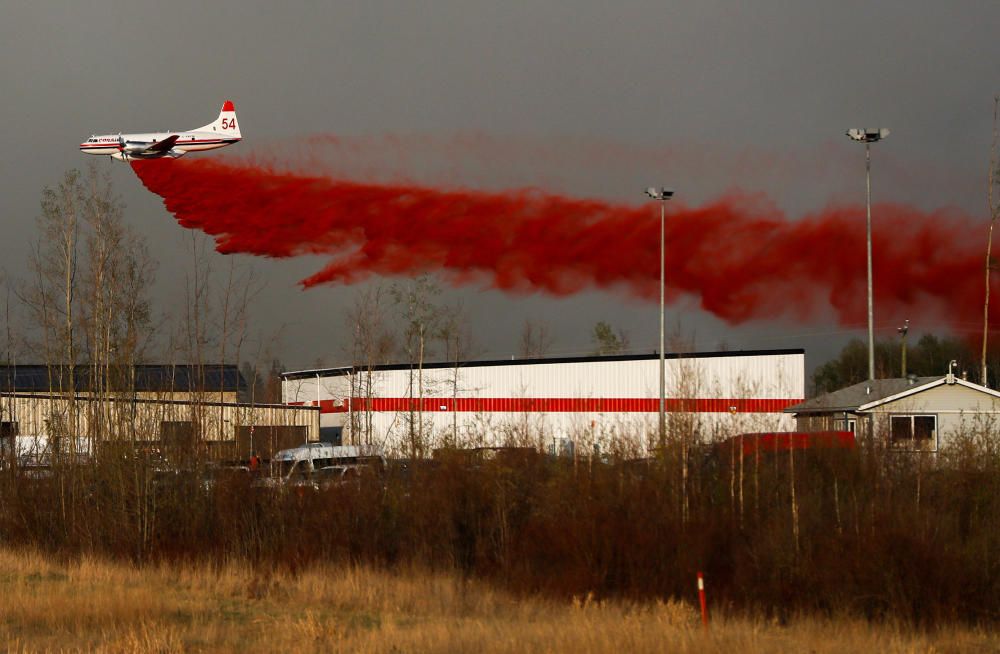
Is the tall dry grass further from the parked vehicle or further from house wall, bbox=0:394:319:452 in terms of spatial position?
house wall, bbox=0:394:319:452

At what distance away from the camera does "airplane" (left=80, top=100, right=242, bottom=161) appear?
55.9 m

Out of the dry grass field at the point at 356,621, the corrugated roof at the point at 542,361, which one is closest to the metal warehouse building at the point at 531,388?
the corrugated roof at the point at 542,361

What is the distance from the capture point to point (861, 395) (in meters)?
38.2

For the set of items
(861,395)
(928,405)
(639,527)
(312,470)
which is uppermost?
(861,395)

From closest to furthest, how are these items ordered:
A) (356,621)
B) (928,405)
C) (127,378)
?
(356,621)
(127,378)
(928,405)

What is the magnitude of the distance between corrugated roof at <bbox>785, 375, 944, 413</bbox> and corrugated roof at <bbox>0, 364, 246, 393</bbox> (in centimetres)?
2138

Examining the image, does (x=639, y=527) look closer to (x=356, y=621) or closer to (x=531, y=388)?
(x=356, y=621)

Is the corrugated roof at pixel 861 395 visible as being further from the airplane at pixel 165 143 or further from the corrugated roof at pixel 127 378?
the airplane at pixel 165 143

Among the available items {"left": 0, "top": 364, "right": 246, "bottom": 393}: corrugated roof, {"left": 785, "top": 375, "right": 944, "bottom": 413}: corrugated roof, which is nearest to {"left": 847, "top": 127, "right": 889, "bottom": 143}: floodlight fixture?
{"left": 785, "top": 375, "right": 944, "bottom": 413}: corrugated roof

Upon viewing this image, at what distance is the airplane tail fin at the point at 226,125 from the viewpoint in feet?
201

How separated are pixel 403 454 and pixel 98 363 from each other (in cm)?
1303

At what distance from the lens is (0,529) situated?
3272 centimetres

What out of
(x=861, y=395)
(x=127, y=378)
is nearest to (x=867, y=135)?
(x=861, y=395)

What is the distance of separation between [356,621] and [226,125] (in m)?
49.4
